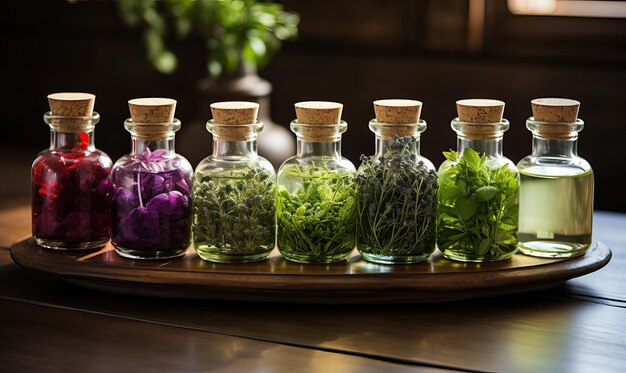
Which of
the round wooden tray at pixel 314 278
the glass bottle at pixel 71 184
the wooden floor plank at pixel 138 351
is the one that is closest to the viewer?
the wooden floor plank at pixel 138 351

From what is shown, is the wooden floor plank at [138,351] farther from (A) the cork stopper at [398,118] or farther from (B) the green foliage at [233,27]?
(B) the green foliage at [233,27]

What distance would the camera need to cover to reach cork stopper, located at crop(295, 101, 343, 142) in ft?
4.20

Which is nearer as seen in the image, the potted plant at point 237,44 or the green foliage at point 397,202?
the green foliage at point 397,202

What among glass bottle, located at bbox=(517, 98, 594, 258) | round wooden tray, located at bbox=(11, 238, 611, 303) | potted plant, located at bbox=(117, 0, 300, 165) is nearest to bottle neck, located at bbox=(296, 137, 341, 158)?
round wooden tray, located at bbox=(11, 238, 611, 303)

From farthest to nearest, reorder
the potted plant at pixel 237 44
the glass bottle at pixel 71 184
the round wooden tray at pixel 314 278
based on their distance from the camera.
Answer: the potted plant at pixel 237 44
the glass bottle at pixel 71 184
the round wooden tray at pixel 314 278

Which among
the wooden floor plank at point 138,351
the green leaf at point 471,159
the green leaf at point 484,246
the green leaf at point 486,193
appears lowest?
the wooden floor plank at point 138,351

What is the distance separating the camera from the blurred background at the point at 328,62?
2.66 m

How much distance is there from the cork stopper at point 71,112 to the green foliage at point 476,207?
1.69 ft

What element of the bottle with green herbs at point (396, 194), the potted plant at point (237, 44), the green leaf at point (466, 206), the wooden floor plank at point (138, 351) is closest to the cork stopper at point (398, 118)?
the bottle with green herbs at point (396, 194)

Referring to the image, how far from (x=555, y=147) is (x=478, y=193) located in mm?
162

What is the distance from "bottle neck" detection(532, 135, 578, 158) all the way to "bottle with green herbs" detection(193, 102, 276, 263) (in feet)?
1.24

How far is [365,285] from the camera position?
1.22m

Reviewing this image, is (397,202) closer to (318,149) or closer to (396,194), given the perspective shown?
(396,194)

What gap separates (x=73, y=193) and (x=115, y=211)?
0.25 ft
